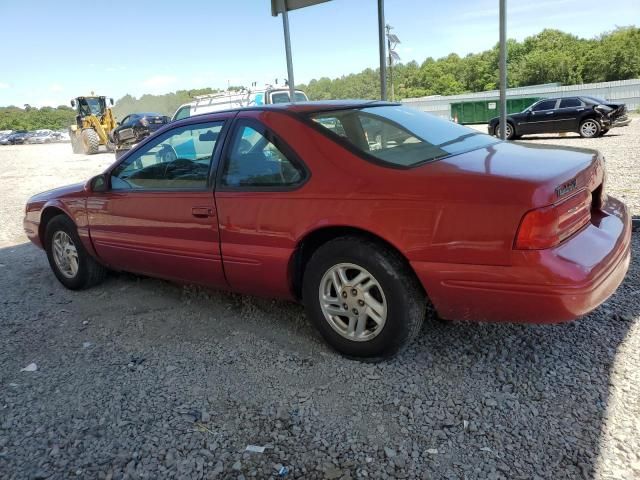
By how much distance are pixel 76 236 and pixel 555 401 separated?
3.96m

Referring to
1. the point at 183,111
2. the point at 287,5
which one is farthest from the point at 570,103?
the point at 183,111

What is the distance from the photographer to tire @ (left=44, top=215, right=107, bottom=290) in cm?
456

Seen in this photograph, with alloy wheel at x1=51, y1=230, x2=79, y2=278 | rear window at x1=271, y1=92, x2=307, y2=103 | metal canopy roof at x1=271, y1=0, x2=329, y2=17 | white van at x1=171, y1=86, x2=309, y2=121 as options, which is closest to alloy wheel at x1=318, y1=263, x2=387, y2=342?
alloy wheel at x1=51, y1=230, x2=79, y2=278

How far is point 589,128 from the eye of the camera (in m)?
16.7

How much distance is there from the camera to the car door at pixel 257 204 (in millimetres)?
3045

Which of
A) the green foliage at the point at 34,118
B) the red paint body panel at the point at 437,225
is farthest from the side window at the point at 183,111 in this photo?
the green foliage at the point at 34,118

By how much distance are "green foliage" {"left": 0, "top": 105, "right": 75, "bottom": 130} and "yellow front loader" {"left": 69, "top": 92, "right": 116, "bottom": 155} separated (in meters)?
68.5

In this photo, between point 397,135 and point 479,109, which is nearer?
point 397,135

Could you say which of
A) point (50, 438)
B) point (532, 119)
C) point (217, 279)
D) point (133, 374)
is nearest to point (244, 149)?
point (217, 279)

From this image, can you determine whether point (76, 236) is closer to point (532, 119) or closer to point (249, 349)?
point (249, 349)

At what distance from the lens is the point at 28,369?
10.6 ft

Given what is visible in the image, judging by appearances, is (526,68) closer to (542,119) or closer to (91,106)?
(542,119)

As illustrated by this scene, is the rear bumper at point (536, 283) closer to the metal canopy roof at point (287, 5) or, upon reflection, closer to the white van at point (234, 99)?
the metal canopy roof at point (287, 5)

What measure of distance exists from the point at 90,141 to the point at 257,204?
26.0m
